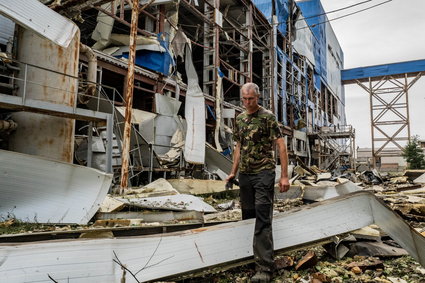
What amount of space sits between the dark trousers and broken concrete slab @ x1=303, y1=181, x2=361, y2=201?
4989 millimetres

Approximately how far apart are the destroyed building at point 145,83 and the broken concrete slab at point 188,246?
526 cm

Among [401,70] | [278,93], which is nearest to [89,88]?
[278,93]

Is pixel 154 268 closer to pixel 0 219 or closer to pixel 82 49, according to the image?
pixel 0 219

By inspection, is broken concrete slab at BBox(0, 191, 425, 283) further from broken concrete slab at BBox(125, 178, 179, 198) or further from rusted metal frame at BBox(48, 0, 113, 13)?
rusted metal frame at BBox(48, 0, 113, 13)

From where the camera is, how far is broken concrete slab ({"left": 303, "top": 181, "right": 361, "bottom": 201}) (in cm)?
738

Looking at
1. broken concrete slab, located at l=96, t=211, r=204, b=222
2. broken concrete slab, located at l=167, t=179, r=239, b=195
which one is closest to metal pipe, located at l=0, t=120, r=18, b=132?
broken concrete slab, located at l=96, t=211, r=204, b=222

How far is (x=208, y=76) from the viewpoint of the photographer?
2038 cm

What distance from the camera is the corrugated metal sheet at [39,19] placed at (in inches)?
227

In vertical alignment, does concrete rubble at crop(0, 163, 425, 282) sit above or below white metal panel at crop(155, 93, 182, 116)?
below

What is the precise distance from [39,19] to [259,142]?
18.2 feet

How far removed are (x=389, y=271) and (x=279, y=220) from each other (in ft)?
3.57

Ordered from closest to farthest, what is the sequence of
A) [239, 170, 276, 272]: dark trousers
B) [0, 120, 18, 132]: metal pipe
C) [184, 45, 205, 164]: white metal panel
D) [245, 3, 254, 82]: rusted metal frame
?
[239, 170, 276, 272]: dark trousers < [0, 120, 18, 132]: metal pipe < [184, 45, 205, 164]: white metal panel < [245, 3, 254, 82]: rusted metal frame

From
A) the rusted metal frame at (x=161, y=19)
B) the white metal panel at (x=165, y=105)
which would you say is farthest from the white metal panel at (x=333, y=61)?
the white metal panel at (x=165, y=105)

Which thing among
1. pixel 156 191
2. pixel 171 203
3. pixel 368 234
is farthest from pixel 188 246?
pixel 156 191
